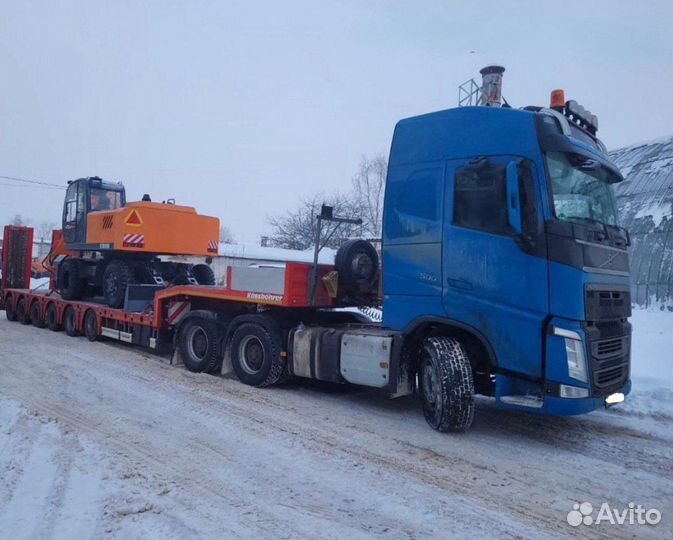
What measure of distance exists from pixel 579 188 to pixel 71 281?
12.2 m

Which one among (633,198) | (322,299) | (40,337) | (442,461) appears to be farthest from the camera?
(633,198)

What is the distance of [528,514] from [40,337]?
1205cm

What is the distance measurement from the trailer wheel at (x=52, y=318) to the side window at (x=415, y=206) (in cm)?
1081

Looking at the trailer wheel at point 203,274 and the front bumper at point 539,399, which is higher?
the trailer wheel at point 203,274

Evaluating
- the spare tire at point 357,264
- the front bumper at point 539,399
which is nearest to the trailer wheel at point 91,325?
the spare tire at point 357,264

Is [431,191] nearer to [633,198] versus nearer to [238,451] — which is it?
[238,451]

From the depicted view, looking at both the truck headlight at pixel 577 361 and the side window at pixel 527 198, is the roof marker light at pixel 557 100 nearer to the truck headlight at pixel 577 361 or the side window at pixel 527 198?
the side window at pixel 527 198

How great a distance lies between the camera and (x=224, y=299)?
8.91m

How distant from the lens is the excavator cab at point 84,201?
13.9m

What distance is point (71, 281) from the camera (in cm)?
1402

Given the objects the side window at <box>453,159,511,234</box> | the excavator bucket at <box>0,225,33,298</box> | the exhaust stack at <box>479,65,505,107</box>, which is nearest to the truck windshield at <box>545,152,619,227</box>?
the side window at <box>453,159,511,234</box>

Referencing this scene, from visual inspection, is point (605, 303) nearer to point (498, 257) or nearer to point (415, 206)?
point (498, 257)

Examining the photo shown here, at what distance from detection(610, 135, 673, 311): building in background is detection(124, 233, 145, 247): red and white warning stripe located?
14.2 meters

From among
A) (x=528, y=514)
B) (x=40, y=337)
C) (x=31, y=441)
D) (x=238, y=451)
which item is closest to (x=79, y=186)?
(x=40, y=337)
